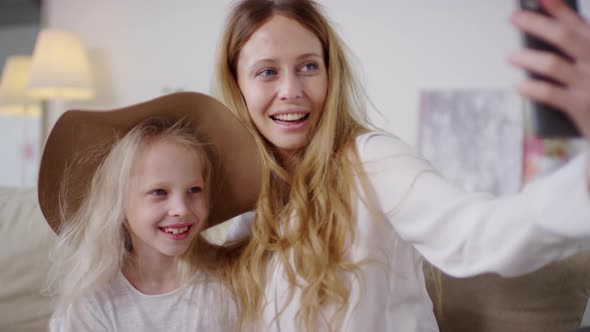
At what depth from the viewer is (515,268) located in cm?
66

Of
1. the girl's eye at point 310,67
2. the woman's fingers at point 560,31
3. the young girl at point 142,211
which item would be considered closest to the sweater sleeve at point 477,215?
the woman's fingers at point 560,31

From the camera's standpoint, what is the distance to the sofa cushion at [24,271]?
4.90ft

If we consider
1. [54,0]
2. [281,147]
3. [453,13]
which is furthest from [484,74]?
[54,0]

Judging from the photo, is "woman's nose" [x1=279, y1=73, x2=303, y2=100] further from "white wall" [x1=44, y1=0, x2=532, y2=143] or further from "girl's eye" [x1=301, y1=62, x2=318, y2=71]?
"white wall" [x1=44, y1=0, x2=532, y2=143]

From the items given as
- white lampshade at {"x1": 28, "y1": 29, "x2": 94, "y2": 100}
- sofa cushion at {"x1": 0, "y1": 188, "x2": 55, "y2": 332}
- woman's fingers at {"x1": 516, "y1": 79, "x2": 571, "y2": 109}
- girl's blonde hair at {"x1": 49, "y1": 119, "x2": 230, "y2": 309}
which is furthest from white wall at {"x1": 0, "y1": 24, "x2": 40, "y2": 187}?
woman's fingers at {"x1": 516, "y1": 79, "x2": 571, "y2": 109}

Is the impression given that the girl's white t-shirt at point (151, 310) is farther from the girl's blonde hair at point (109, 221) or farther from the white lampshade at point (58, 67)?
the white lampshade at point (58, 67)

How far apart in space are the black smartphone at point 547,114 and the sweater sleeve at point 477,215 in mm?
40

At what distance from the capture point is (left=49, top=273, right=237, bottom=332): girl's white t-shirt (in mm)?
1016

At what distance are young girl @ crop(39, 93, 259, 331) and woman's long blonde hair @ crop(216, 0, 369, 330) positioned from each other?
6 cm

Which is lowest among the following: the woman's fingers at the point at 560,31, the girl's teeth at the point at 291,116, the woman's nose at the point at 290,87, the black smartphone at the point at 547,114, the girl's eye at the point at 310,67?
the girl's teeth at the point at 291,116

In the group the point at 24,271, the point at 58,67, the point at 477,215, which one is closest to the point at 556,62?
the point at 477,215

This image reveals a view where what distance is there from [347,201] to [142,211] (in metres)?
0.37

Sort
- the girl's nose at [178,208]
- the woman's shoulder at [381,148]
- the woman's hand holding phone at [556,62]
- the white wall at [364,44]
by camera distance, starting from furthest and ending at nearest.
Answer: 1. the white wall at [364,44]
2. the girl's nose at [178,208]
3. the woman's shoulder at [381,148]
4. the woman's hand holding phone at [556,62]

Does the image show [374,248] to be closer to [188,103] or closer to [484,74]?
[188,103]
